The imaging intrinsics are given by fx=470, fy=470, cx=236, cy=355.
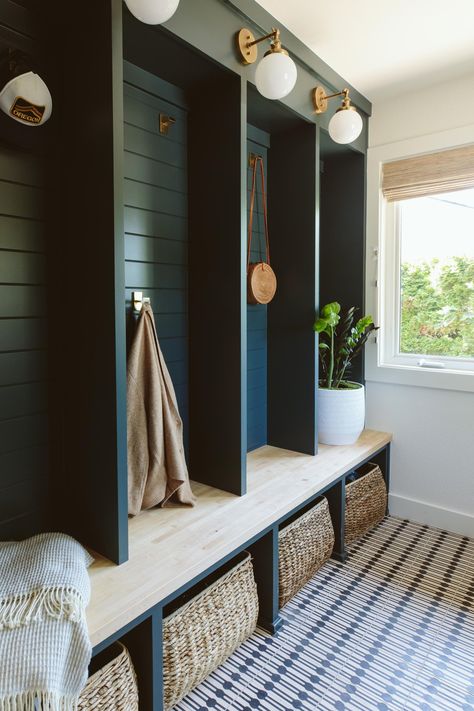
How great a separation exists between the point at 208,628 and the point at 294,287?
1672mm

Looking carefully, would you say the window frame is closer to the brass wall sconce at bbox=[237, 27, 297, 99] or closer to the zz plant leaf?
the zz plant leaf

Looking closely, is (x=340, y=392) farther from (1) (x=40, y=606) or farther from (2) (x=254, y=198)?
(1) (x=40, y=606)

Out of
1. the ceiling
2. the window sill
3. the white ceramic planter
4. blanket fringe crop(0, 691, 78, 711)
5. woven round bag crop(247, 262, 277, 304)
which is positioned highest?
the ceiling

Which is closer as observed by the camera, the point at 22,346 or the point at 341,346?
the point at 22,346

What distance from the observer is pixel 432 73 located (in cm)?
249

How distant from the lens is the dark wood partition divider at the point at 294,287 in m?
2.47

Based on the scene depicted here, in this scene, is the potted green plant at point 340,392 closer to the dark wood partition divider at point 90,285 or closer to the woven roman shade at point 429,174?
the woven roman shade at point 429,174


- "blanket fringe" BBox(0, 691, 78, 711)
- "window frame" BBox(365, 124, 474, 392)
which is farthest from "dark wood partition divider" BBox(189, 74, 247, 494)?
"window frame" BBox(365, 124, 474, 392)

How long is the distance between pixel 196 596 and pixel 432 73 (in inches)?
108

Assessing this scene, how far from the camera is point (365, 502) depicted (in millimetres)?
2662

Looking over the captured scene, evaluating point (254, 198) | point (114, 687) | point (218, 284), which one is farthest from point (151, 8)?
point (114, 687)

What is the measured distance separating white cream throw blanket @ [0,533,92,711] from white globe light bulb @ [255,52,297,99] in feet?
5.85

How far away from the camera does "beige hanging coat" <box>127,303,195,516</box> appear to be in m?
1.83

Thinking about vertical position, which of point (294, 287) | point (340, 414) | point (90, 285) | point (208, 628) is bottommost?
point (208, 628)
